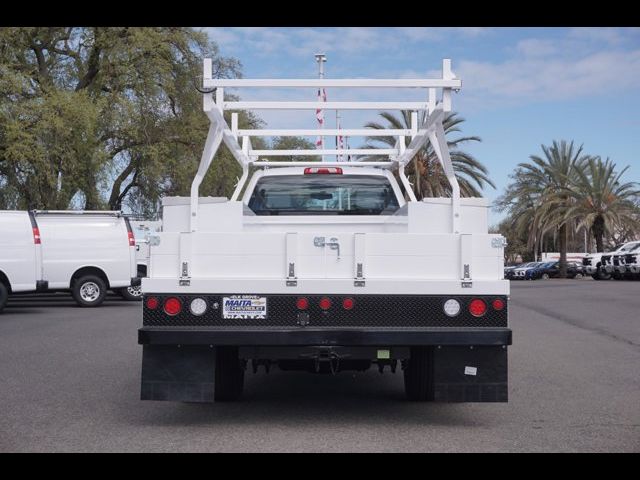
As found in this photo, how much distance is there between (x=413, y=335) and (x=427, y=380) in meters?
0.96

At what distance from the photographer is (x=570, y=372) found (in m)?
10.1

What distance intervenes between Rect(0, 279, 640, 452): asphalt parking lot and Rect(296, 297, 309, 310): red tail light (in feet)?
3.08

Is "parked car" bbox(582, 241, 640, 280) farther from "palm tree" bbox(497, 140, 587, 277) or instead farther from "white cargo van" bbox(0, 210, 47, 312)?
"white cargo van" bbox(0, 210, 47, 312)

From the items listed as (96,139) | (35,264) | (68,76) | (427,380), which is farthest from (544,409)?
(68,76)

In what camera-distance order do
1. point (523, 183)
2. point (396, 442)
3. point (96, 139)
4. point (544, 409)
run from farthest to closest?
point (523, 183) < point (96, 139) < point (544, 409) < point (396, 442)

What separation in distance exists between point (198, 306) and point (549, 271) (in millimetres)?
55824

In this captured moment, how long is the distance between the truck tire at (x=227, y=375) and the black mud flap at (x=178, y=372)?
7.7 inches

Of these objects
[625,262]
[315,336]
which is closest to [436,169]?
[625,262]

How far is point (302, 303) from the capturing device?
20.8 feet

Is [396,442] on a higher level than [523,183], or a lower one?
lower

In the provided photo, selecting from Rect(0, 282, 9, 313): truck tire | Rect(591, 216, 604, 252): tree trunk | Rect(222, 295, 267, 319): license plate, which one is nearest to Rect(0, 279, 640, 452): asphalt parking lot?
Rect(222, 295, 267, 319): license plate

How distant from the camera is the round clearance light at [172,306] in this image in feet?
20.6
